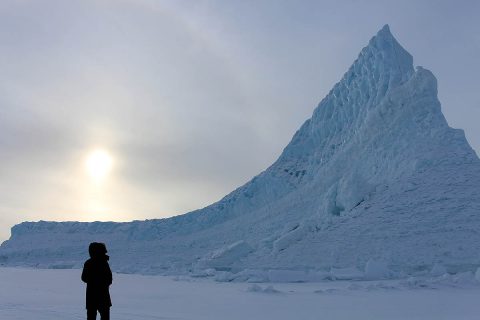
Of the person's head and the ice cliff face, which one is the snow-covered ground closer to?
the person's head

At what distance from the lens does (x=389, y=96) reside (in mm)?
34219

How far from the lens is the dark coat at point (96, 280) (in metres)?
5.79

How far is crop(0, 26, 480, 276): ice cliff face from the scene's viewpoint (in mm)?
23516

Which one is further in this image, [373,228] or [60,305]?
[373,228]

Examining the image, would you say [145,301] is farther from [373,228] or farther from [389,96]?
[389,96]

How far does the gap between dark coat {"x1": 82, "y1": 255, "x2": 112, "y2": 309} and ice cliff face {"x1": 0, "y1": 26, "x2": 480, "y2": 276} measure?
17465 millimetres

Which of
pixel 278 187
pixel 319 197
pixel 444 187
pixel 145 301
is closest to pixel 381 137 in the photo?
pixel 319 197

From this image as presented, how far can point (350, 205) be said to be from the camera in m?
28.4

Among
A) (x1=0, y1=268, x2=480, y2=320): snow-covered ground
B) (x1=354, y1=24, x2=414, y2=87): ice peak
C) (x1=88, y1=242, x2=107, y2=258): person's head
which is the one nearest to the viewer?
(x1=88, y1=242, x2=107, y2=258): person's head

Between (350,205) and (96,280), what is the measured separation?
23.8 metres

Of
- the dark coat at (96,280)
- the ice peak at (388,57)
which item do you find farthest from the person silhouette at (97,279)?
the ice peak at (388,57)

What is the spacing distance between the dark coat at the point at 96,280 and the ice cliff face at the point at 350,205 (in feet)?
57.3

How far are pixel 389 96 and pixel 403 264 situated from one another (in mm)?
15123

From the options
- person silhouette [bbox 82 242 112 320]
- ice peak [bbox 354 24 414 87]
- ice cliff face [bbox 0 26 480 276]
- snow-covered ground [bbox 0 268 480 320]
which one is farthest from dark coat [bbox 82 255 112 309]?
ice peak [bbox 354 24 414 87]
